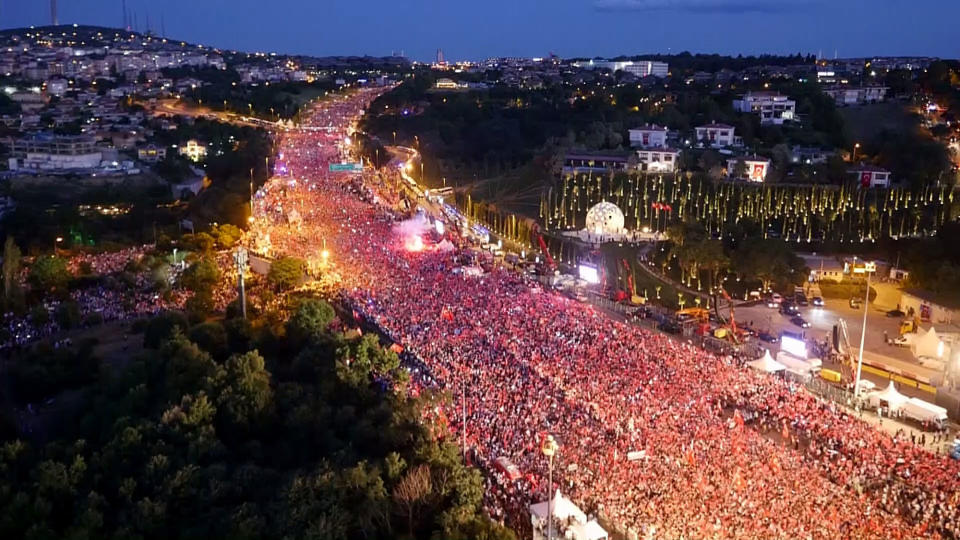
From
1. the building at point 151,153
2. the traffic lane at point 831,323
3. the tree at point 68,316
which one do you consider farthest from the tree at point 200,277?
the building at point 151,153

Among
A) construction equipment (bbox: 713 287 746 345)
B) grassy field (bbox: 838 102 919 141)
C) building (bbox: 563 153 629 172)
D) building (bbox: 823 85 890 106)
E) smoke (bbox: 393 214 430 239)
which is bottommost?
construction equipment (bbox: 713 287 746 345)

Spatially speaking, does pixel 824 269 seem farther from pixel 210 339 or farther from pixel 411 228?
pixel 210 339

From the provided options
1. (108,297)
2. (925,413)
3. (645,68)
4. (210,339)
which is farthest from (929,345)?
(645,68)

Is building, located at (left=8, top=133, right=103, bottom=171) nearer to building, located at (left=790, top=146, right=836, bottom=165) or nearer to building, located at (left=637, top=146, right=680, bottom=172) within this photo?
building, located at (left=637, top=146, right=680, bottom=172)

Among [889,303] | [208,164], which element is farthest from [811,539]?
[208,164]

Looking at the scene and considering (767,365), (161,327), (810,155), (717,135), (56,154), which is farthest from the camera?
(56,154)

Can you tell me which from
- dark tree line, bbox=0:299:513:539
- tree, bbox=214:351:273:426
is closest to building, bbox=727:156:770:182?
dark tree line, bbox=0:299:513:539

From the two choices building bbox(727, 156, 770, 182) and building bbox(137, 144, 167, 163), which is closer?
building bbox(727, 156, 770, 182)
